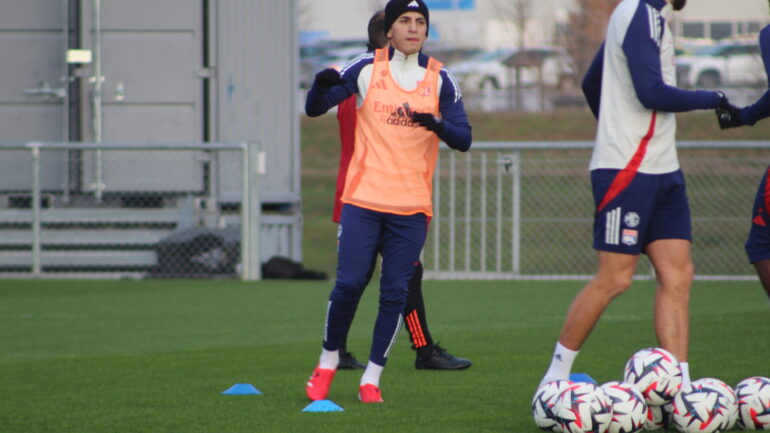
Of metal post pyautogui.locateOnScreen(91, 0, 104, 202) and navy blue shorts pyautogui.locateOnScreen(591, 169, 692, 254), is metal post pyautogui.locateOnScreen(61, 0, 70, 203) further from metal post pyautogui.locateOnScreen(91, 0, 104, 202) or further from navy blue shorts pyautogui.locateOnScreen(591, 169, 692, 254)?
navy blue shorts pyautogui.locateOnScreen(591, 169, 692, 254)

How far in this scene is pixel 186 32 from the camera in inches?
590

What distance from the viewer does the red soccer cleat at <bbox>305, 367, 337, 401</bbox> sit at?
239 inches

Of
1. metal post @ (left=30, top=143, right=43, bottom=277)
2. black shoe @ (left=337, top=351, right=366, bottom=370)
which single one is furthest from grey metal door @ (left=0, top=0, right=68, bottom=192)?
black shoe @ (left=337, top=351, right=366, bottom=370)

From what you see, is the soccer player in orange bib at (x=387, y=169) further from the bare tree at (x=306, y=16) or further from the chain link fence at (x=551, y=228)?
the bare tree at (x=306, y=16)

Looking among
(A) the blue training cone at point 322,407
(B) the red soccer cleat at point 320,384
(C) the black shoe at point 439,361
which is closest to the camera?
(A) the blue training cone at point 322,407

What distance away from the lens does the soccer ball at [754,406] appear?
5.20 m

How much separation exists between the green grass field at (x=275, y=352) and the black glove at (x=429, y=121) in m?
1.27

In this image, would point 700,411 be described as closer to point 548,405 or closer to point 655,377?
point 655,377

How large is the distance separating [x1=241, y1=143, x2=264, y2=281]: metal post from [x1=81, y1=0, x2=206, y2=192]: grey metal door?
112cm

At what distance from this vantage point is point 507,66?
4031 cm

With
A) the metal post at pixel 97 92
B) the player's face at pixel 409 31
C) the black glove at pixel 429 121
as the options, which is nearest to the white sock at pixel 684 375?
the black glove at pixel 429 121

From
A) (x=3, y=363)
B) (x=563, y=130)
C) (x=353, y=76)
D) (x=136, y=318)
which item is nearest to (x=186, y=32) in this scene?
(x=136, y=318)

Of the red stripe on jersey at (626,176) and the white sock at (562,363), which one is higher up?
the red stripe on jersey at (626,176)

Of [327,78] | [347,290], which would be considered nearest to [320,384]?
[347,290]
